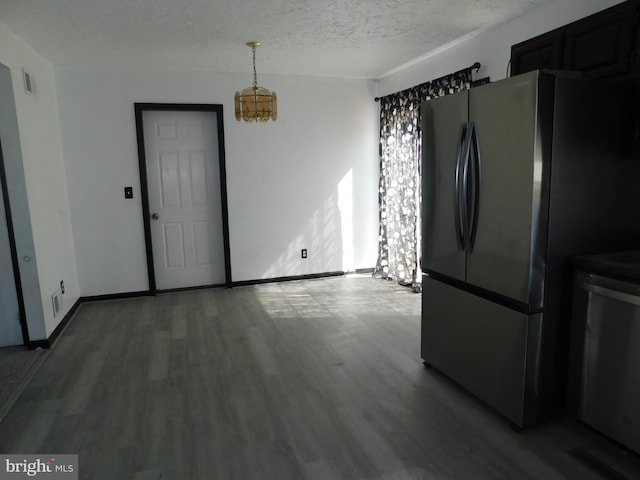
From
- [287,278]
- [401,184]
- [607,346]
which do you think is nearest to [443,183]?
[607,346]

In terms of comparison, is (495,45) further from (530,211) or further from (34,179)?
(34,179)

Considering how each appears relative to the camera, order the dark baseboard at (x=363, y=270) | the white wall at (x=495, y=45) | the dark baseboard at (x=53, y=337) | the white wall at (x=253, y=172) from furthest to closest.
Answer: the dark baseboard at (x=363, y=270) < the white wall at (x=253, y=172) < the dark baseboard at (x=53, y=337) < the white wall at (x=495, y=45)

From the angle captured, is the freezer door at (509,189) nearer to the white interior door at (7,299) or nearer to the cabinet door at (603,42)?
the cabinet door at (603,42)

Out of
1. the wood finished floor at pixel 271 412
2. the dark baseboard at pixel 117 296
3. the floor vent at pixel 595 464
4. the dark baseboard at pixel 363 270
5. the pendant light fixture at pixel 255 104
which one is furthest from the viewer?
the dark baseboard at pixel 363 270

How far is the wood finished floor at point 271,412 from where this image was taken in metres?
2.00

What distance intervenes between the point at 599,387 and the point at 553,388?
0.22 meters

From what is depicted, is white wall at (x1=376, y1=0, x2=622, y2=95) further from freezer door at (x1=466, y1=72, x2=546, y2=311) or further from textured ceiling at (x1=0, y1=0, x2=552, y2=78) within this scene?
freezer door at (x1=466, y1=72, x2=546, y2=311)

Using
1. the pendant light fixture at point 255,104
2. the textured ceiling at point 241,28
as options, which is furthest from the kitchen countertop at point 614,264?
the pendant light fixture at point 255,104

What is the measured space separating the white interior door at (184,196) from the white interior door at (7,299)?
62.9 inches

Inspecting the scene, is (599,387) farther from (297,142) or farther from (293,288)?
(297,142)

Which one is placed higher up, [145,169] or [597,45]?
[597,45]

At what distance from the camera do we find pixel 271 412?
8.03 feet

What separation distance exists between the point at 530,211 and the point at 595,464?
1.21 metres

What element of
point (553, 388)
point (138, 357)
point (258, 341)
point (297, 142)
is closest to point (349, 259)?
point (297, 142)
